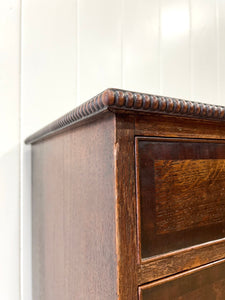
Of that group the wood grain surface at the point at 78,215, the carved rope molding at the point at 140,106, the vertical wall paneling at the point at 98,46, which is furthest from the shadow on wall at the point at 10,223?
the carved rope molding at the point at 140,106

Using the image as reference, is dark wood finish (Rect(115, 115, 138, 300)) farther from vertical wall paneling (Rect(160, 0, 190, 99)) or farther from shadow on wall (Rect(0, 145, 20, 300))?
vertical wall paneling (Rect(160, 0, 190, 99))

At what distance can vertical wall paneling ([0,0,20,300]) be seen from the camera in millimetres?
669

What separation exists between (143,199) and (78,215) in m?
0.12

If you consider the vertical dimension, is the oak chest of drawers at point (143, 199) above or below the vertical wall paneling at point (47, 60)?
below

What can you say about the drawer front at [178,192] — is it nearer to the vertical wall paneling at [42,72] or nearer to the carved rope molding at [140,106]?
the carved rope molding at [140,106]

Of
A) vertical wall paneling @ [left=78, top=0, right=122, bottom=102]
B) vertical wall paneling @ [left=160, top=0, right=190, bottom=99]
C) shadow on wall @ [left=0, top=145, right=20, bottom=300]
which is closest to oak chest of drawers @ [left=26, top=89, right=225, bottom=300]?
shadow on wall @ [left=0, top=145, right=20, bottom=300]

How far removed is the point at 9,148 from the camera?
68 centimetres

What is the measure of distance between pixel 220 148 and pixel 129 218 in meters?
0.19

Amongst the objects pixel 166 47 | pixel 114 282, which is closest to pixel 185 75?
pixel 166 47

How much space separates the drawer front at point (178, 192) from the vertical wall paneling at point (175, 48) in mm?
634

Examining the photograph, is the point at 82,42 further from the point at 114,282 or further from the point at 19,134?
the point at 114,282

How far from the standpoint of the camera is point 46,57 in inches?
28.8

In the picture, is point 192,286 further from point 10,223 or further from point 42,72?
point 42,72

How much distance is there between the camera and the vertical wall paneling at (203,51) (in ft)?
3.39
